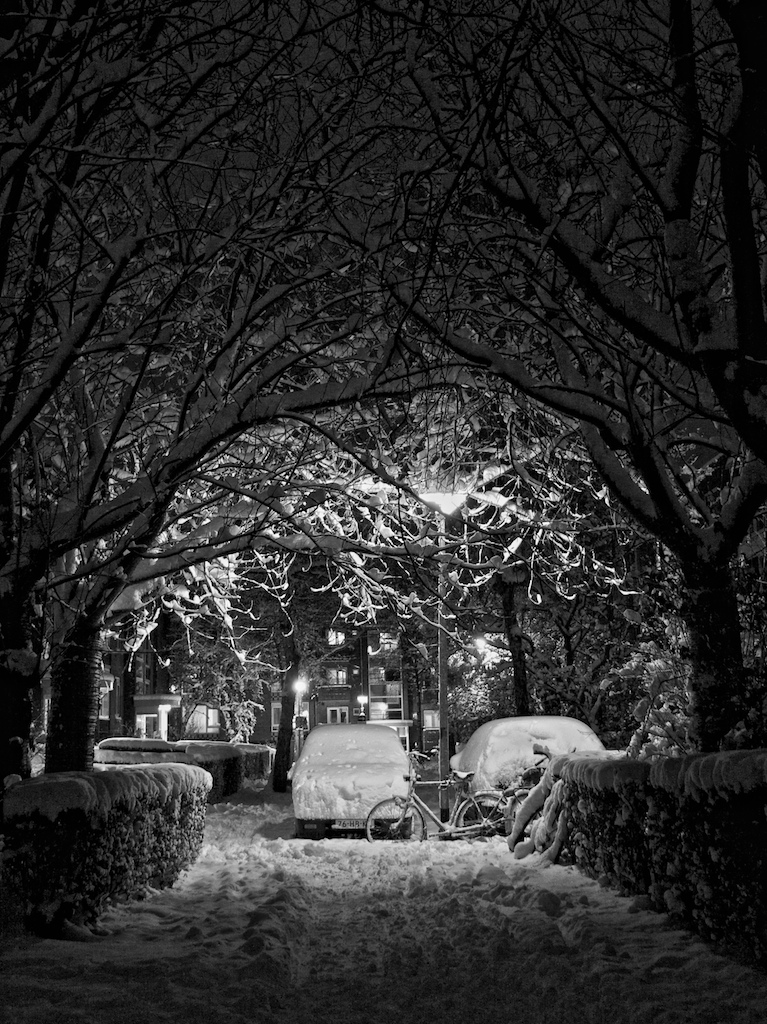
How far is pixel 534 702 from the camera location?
22859 mm

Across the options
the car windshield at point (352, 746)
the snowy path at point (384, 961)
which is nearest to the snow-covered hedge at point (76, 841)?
the snowy path at point (384, 961)

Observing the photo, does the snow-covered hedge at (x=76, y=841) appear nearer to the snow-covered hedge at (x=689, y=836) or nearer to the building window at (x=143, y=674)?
the snow-covered hedge at (x=689, y=836)

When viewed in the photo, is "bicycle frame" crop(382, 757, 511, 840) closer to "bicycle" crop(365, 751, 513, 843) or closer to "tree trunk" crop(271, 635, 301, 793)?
"bicycle" crop(365, 751, 513, 843)

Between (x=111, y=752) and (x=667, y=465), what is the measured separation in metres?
16.1

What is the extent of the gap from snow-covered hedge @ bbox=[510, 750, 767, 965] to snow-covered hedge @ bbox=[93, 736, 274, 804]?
1251 centimetres

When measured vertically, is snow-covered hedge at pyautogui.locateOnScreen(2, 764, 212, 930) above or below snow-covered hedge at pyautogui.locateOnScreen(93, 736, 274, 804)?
above

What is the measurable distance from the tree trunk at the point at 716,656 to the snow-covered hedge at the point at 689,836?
0.65 metres

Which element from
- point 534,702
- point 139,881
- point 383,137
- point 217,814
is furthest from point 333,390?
point 534,702

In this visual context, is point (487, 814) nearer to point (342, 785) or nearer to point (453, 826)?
point (453, 826)

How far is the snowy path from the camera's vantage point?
4.75 m

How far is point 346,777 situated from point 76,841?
7.55 meters

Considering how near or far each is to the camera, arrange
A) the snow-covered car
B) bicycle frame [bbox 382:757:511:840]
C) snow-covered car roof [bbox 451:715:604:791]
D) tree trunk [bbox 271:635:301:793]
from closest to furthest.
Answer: bicycle frame [bbox 382:757:511:840]
the snow-covered car
snow-covered car roof [bbox 451:715:604:791]
tree trunk [bbox 271:635:301:793]

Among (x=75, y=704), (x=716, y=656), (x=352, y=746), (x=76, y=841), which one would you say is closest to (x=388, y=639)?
(x=352, y=746)

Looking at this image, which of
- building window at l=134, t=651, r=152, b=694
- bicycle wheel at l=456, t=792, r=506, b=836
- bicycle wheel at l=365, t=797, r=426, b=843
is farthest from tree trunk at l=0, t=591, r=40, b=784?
building window at l=134, t=651, r=152, b=694
